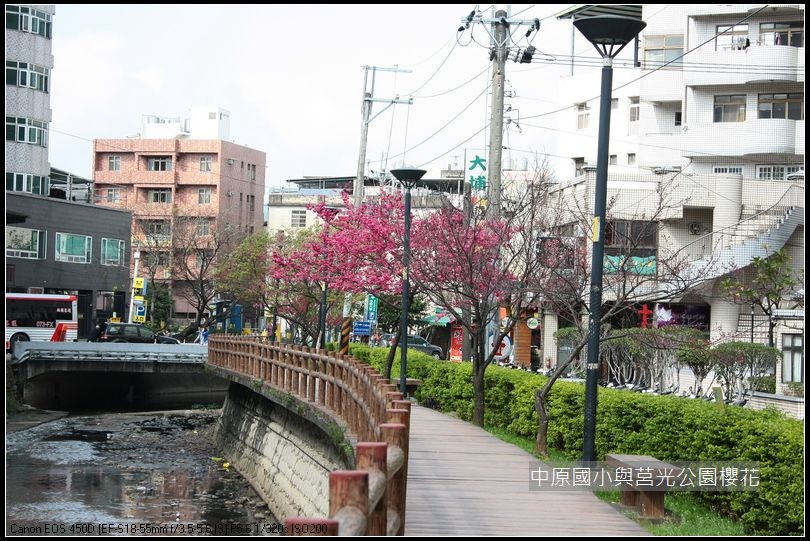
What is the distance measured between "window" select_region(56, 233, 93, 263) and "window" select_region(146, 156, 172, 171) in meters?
21.3

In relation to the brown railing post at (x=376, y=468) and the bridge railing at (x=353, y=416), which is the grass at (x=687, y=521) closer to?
the bridge railing at (x=353, y=416)

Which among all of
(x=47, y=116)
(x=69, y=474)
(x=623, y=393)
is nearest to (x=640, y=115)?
(x=47, y=116)

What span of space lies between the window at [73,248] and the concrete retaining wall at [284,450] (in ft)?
89.0

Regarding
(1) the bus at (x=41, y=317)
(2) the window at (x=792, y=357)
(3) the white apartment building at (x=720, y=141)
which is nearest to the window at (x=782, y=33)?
(3) the white apartment building at (x=720, y=141)

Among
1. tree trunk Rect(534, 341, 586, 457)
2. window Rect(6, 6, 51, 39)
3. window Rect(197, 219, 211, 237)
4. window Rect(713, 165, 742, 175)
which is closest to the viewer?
tree trunk Rect(534, 341, 586, 457)

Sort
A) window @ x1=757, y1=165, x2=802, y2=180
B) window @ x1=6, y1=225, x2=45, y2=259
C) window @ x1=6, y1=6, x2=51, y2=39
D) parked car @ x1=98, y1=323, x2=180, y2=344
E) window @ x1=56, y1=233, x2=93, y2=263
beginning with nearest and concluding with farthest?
window @ x1=757, y1=165, x2=802, y2=180 → window @ x1=6, y1=6, x2=51, y2=39 → window @ x1=6, y1=225, x2=45, y2=259 → parked car @ x1=98, y1=323, x2=180, y2=344 → window @ x1=56, y1=233, x2=93, y2=263

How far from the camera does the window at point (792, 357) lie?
2678 cm

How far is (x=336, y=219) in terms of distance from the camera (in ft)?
126

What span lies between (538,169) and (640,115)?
24.3 meters

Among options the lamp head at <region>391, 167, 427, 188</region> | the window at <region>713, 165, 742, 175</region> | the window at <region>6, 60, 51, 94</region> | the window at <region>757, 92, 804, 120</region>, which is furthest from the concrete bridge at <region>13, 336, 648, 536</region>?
the window at <region>757, 92, 804, 120</region>

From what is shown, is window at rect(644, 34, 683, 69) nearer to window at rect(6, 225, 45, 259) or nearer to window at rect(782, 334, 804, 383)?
window at rect(782, 334, 804, 383)

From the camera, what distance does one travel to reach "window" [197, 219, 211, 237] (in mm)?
72731

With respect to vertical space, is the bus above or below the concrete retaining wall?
above

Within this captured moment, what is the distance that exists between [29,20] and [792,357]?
39.3 metres
